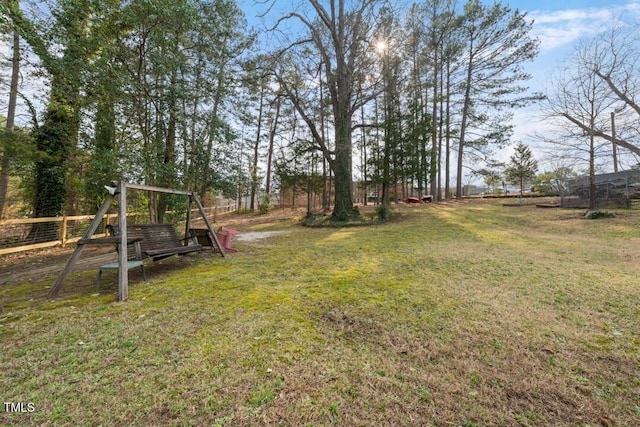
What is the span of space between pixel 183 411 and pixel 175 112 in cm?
735

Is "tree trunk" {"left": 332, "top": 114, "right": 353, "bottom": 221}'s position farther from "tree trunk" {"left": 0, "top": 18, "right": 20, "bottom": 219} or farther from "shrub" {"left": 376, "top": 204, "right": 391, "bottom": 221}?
"tree trunk" {"left": 0, "top": 18, "right": 20, "bottom": 219}

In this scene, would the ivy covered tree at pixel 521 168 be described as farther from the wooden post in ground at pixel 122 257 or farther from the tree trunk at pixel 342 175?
the wooden post in ground at pixel 122 257

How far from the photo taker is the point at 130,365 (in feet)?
6.59

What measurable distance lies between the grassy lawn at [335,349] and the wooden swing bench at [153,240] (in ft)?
1.49

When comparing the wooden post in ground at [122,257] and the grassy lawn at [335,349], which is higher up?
the wooden post in ground at [122,257]

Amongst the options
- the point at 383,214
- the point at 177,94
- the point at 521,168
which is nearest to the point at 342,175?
the point at 383,214

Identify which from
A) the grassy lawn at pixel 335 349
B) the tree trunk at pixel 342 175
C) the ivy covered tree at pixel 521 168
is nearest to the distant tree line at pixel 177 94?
the tree trunk at pixel 342 175

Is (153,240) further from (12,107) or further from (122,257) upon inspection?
(12,107)

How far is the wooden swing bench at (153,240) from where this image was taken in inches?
162

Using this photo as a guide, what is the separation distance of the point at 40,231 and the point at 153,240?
5836 millimetres

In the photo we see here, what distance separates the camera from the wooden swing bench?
13.5 ft

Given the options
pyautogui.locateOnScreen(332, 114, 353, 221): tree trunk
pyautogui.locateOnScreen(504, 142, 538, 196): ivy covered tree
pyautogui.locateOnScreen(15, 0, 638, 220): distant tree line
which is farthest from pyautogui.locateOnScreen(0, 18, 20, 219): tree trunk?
pyautogui.locateOnScreen(504, 142, 538, 196): ivy covered tree

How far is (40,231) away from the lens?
753 cm

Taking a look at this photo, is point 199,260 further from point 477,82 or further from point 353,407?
point 477,82
